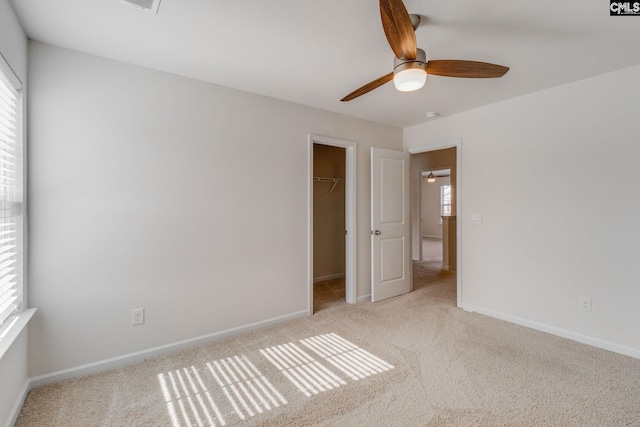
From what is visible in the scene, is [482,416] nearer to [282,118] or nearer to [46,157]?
[282,118]

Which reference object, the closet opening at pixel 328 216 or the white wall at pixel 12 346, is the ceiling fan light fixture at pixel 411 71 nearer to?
the white wall at pixel 12 346

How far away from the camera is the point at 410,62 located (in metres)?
1.81

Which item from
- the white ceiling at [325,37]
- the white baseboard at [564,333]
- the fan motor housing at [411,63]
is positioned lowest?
the white baseboard at [564,333]

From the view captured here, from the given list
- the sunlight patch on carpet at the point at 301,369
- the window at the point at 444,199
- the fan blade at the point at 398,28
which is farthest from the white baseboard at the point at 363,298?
the window at the point at 444,199

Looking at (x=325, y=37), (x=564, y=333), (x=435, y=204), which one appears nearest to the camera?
(x=325, y=37)

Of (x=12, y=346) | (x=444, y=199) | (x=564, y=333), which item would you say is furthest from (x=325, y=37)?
(x=444, y=199)

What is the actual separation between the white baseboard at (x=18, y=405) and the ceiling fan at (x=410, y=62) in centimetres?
302

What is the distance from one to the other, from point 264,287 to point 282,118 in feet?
6.07

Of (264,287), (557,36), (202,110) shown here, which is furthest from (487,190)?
(202,110)

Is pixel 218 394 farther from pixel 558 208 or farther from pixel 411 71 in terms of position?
pixel 558 208

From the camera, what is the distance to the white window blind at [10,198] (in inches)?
67.1

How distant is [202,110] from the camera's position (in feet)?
8.93

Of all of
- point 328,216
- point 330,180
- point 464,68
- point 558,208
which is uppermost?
point 464,68

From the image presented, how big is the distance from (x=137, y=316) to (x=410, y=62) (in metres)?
2.81
